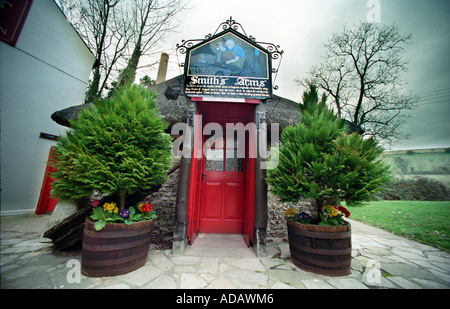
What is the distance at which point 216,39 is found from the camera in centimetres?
352

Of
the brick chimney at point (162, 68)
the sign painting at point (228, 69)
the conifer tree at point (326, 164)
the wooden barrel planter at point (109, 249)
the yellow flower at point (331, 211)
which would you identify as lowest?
the wooden barrel planter at point (109, 249)

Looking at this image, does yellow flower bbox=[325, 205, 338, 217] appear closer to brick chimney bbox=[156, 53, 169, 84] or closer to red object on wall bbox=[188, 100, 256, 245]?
red object on wall bbox=[188, 100, 256, 245]

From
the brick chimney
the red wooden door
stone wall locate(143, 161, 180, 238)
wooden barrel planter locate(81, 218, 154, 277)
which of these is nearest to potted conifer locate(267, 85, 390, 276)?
the red wooden door

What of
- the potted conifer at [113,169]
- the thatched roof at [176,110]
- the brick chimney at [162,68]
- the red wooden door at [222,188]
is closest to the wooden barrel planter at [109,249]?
the potted conifer at [113,169]

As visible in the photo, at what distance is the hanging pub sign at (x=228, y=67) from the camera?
3287 mm

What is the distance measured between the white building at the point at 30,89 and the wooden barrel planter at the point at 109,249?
0.82 metres

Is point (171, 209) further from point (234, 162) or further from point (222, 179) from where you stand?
point (234, 162)

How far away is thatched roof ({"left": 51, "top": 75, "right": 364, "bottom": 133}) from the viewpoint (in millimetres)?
4012

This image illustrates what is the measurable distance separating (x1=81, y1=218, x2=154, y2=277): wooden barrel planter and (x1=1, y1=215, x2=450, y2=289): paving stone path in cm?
10

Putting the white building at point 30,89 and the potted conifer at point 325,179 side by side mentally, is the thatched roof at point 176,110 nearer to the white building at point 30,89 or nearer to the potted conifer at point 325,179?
the potted conifer at point 325,179

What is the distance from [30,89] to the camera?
177 cm

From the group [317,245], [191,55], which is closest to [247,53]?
[191,55]

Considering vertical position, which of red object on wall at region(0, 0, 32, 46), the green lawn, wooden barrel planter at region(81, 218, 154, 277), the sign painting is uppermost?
the sign painting

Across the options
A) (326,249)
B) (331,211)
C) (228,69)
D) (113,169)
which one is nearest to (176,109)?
(228,69)
